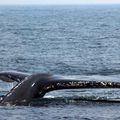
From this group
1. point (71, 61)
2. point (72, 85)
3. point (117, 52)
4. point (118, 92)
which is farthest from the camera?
point (117, 52)

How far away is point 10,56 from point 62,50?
9.58 metres

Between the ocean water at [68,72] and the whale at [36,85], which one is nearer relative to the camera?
the whale at [36,85]

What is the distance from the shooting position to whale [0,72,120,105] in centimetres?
1597

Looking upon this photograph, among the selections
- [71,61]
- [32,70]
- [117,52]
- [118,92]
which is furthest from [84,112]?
[117,52]

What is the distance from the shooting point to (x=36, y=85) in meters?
16.6

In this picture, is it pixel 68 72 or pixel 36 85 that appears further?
pixel 68 72

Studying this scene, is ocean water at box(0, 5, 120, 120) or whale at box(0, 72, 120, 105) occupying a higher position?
whale at box(0, 72, 120, 105)

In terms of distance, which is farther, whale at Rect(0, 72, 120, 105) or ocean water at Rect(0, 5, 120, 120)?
ocean water at Rect(0, 5, 120, 120)

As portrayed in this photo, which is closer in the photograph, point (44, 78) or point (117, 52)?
point (44, 78)

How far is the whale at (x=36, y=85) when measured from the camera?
15969 millimetres

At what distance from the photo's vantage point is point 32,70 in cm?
3775

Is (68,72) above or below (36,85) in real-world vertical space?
below

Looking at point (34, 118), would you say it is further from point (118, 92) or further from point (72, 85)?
point (118, 92)

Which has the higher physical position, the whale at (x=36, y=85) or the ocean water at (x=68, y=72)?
the whale at (x=36, y=85)
